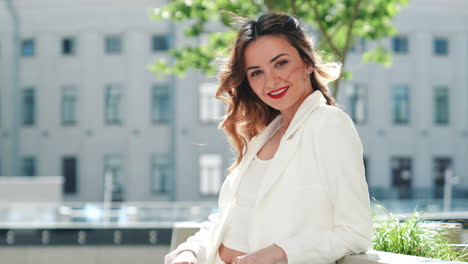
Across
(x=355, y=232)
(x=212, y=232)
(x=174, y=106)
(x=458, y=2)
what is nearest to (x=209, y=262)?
(x=212, y=232)

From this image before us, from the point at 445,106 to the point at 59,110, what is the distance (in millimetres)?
16909

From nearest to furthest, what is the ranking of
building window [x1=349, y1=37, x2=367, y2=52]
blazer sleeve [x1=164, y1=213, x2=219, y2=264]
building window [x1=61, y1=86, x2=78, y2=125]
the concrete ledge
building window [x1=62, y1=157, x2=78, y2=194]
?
the concrete ledge, blazer sleeve [x1=164, y1=213, x2=219, y2=264], building window [x1=349, y1=37, x2=367, y2=52], building window [x1=62, y1=157, x2=78, y2=194], building window [x1=61, y1=86, x2=78, y2=125]

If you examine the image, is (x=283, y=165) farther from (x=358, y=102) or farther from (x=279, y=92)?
(x=358, y=102)

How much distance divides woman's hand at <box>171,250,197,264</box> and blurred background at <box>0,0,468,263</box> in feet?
79.2

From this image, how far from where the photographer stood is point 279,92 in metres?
2.48

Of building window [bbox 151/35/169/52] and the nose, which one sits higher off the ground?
building window [bbox 151/35/169/52]

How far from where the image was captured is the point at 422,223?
3.15m

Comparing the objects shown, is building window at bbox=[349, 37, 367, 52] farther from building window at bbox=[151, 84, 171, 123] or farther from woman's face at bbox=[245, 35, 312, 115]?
woman's face at bbox=[245, 35, 312, 115]

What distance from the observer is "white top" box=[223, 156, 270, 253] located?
2.44 m

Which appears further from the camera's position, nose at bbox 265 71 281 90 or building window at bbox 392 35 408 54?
building window at bbox 392 35 408 54

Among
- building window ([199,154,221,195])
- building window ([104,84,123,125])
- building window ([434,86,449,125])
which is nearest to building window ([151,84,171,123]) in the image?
building window ([104,84,123,125])

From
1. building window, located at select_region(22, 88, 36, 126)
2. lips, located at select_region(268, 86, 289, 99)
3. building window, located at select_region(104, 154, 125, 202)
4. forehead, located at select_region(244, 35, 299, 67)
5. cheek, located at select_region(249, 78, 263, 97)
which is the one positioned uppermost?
building window, located at select_region(22, 88, 36, 126)

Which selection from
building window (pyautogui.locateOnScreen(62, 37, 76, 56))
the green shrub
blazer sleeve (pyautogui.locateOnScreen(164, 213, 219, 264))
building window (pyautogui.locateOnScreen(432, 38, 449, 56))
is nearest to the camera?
blazer sleeve (pyautogui.locateOnScreen(164, 213, 219, 264))

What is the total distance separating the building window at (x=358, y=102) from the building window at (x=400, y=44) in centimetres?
237
